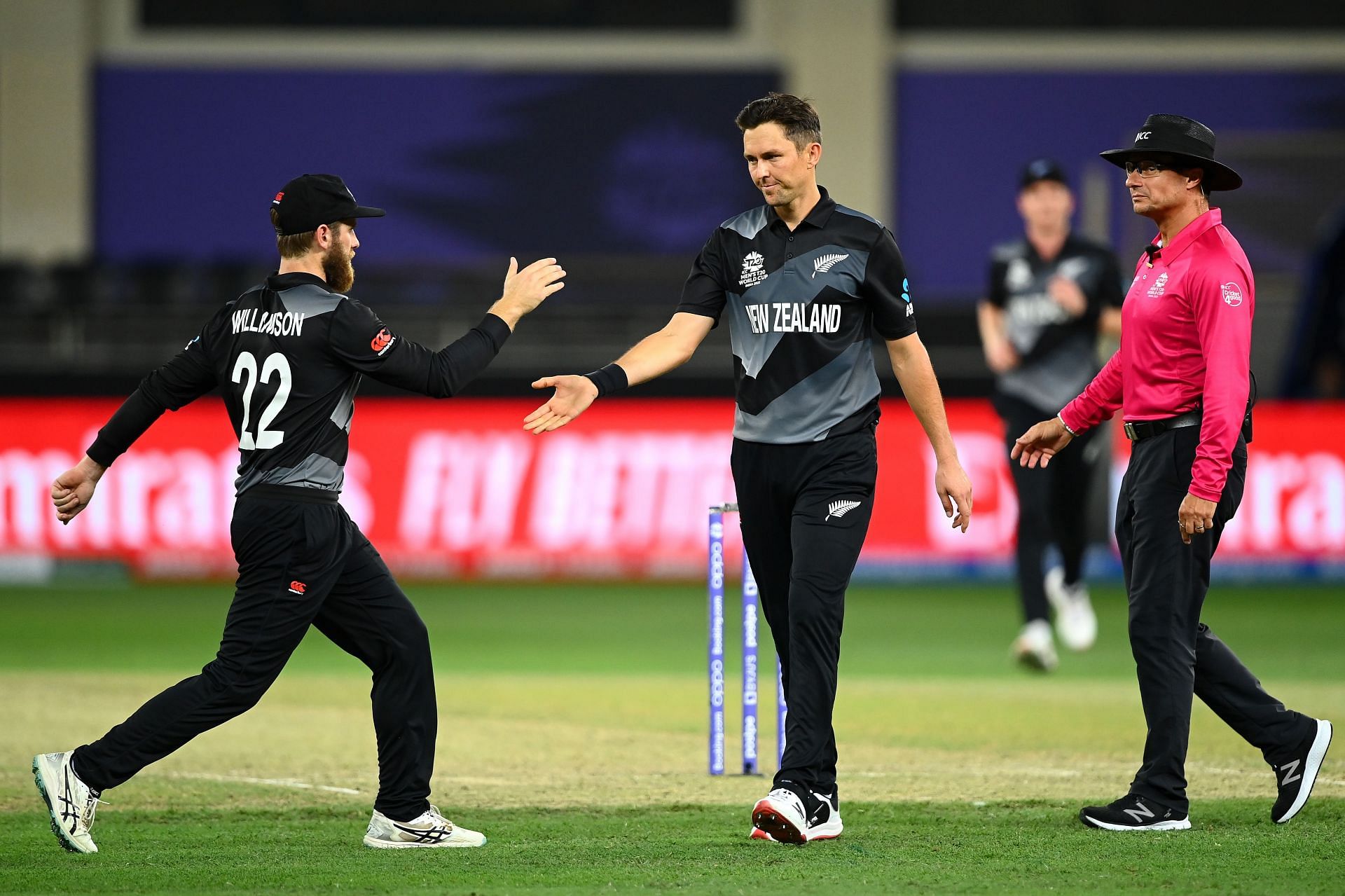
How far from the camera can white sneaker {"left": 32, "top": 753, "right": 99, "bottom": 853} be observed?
5176 mm

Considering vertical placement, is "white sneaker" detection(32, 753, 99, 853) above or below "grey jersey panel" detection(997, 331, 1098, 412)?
below

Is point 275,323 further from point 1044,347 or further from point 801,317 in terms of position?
point 1044,347

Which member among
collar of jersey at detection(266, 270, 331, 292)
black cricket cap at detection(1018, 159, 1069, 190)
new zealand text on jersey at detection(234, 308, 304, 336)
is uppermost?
black cricket cap at detection(1018, 159, 1069, 190)

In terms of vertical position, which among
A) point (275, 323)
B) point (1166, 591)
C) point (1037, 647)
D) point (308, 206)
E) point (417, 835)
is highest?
point (308, 206)

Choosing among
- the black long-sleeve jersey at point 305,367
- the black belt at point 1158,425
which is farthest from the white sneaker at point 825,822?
the black long-sleeve jersey at point 305,367

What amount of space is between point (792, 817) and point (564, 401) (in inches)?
57.4

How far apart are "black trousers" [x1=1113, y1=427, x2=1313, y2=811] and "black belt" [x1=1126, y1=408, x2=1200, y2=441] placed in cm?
2

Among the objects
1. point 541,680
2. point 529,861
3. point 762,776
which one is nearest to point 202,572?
point 541,680

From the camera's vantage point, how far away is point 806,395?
18.3ft

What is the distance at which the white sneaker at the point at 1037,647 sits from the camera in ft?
32.7

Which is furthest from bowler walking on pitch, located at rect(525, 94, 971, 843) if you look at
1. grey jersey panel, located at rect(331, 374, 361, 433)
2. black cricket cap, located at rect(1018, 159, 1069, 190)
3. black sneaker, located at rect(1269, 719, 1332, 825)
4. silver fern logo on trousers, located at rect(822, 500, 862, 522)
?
black cricket cap, located at rect(1018, 159, 1069, 190)

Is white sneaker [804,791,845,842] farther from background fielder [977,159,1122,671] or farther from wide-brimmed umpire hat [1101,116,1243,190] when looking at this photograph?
background fielder [977,159,1122,671]

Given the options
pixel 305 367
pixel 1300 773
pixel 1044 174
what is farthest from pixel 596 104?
pixel 1300 773

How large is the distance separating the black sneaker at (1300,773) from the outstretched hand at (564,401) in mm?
2618
